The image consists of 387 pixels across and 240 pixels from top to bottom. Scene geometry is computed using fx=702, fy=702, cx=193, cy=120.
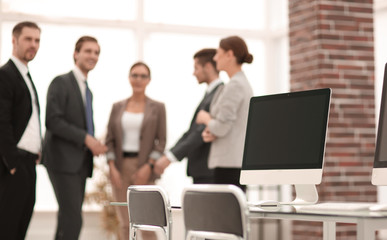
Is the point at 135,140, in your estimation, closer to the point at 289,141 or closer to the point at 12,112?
the point at 12,112

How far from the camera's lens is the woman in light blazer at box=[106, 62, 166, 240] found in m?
5.39

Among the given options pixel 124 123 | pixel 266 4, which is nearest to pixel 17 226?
pixel 124 123

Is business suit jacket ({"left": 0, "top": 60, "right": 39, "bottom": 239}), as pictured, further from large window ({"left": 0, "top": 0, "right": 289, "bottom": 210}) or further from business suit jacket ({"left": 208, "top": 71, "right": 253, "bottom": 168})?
large window ({"left": 0, "top": 0, "right": 289, "bottom": 210})

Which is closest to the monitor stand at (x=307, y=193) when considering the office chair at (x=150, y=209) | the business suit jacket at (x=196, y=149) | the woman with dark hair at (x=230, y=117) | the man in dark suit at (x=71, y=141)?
the office chair at (x=150, y=209)

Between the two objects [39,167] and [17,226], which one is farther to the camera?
[39,167]

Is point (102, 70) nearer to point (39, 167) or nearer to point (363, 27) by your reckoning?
point (39, 167)

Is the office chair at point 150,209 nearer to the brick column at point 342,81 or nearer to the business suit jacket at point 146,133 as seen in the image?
the business suit jacket at point 146,133

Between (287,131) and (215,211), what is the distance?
0.94m

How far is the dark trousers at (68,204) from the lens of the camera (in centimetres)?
486

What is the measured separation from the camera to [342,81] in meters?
6.07

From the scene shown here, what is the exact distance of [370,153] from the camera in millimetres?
6168

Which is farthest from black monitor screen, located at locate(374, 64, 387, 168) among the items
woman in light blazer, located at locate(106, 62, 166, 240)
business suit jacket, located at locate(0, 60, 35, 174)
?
woman in light blazer, located at locate(106, 62, 166, 240)

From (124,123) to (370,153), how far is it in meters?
2.24

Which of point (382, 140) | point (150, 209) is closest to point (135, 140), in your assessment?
point (150, 209)
